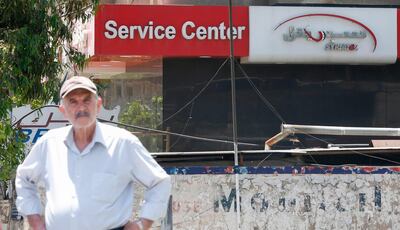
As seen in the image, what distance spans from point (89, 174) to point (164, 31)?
1508cm

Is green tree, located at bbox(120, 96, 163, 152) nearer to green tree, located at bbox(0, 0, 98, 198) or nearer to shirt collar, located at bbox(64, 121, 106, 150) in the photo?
green tree, located at bbox(0, 0, 98, 198)

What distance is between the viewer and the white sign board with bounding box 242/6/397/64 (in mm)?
19391

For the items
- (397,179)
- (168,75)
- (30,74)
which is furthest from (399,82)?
(30,74)

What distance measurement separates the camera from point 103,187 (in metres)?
4.11

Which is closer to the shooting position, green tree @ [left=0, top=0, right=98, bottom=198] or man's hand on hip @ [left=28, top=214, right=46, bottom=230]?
man's hand on hip @ [left=28, top=214, right=46, bottom=230]

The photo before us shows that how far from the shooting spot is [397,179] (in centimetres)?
1095

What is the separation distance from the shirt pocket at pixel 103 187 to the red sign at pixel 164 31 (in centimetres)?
1485

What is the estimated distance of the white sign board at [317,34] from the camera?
19.4 m

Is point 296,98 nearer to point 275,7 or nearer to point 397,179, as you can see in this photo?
point 275,7

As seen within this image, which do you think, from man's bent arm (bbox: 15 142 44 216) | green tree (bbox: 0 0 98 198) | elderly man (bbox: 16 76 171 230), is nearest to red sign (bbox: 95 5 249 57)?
green tree (bbox: 0 0 98 198)

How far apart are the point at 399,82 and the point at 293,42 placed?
319cm

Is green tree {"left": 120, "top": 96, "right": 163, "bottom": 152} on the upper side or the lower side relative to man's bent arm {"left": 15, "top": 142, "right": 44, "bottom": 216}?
upper

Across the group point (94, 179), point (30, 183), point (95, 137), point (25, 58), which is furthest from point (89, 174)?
point (25, 58)

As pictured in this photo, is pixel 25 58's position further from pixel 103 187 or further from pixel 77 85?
pixel 103 187
